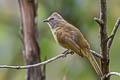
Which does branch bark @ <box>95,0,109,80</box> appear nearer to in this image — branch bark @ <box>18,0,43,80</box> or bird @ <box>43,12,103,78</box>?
bird @ <box>43,12,103,78</box>

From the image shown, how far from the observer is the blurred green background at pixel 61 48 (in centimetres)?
436

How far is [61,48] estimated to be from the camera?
4.51m

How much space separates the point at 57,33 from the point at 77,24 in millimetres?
1329

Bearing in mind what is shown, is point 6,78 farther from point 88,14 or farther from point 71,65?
point 88,14

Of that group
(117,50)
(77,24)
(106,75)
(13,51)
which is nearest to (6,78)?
(13,51)

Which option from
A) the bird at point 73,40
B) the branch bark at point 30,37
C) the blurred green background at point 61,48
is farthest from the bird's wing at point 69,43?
the blurred green background at point 61,48

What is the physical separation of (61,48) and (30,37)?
0.81 m

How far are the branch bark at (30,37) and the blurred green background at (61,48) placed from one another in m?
0.61

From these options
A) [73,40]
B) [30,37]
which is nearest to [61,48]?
[30,37]

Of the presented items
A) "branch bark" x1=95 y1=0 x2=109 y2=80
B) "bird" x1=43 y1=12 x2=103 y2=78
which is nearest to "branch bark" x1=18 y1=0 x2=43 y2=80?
"bird" x1=43 y1=12 x2=103 y2=78

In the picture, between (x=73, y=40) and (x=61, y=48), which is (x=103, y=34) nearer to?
(x=73, y=40)

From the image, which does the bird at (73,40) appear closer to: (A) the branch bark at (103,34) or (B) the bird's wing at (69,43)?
(B) the bird's wing at (69,43)

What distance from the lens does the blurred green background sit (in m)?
4.36

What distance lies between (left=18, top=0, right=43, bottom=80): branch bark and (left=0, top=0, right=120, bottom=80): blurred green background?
0.61 m
